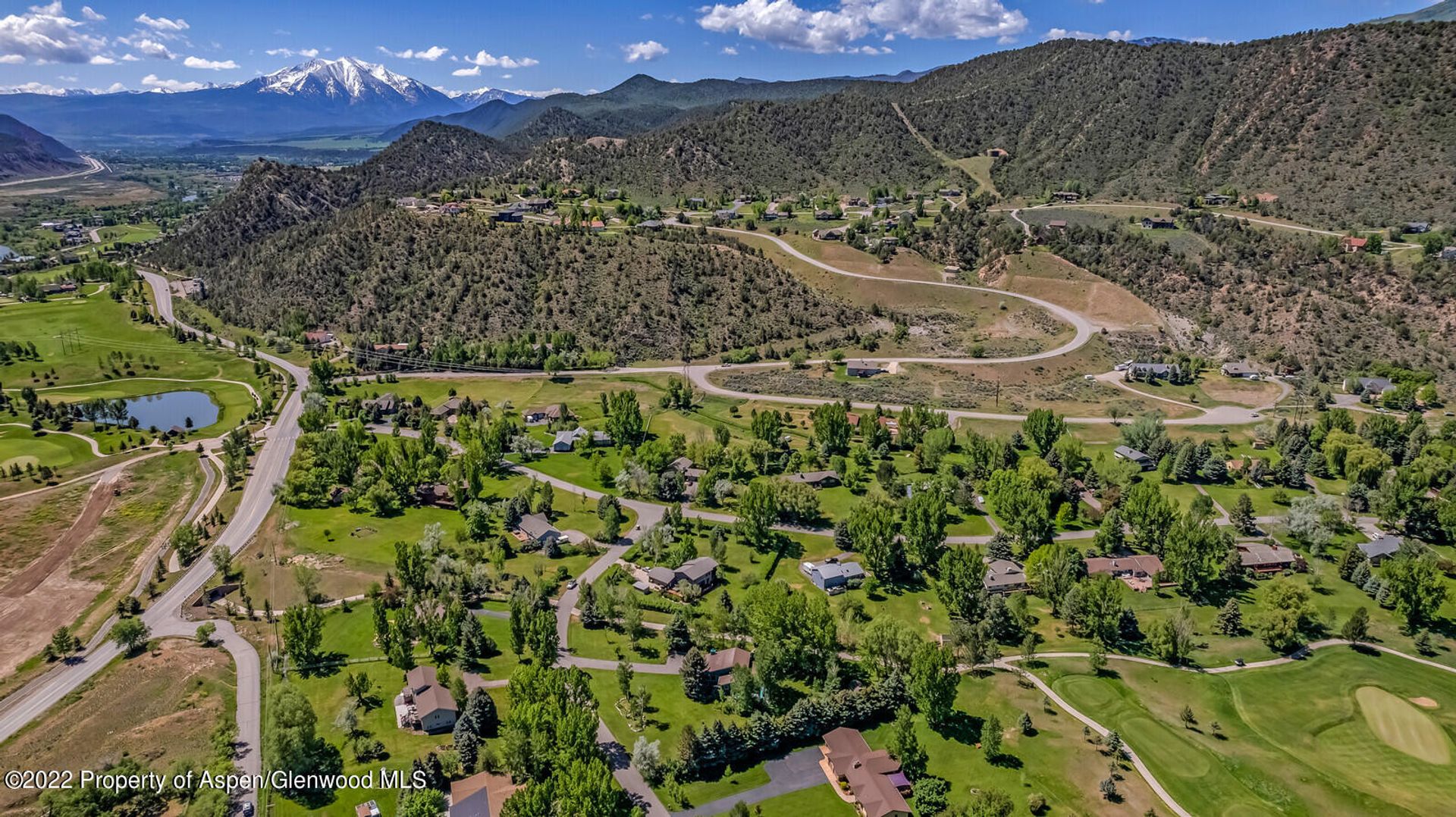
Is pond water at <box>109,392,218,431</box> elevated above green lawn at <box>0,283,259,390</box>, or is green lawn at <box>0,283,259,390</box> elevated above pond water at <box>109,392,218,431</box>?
green lawn at <box>0,283,259,390</box>

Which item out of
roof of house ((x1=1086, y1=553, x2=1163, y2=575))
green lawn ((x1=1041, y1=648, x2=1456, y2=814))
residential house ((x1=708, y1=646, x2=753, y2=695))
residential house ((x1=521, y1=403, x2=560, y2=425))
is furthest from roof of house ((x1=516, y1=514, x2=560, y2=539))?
roof of house ((x1=1086, y1=553, x2=1163, y2=575))

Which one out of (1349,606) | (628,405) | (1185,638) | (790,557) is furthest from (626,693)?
(1349,606)

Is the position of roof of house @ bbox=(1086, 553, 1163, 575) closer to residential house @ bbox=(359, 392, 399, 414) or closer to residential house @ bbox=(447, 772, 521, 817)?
residential house @ bbox=(447, 772, 521, 817)

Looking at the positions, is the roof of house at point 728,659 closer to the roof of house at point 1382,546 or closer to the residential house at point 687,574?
the residential house at point 687,574

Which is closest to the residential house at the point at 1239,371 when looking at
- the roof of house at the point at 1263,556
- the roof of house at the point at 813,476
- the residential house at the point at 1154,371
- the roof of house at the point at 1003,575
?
the residential house at the point at 1154,371

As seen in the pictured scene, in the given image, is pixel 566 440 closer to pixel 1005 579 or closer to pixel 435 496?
pixel 435 496

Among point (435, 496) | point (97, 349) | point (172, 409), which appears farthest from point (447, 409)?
point (97, 349)
